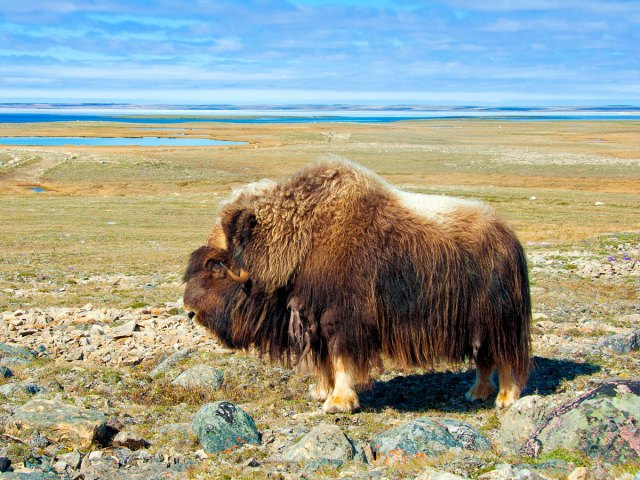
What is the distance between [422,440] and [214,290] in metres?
2.50

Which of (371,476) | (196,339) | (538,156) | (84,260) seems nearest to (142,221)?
(84,260)

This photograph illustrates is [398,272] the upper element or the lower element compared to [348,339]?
upper

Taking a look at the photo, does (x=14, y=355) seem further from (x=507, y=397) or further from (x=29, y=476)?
(x=507, y=397)

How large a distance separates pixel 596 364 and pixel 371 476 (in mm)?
4118

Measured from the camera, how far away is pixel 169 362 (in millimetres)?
7996

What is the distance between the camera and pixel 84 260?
64.6 feet

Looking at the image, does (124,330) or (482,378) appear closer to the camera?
(482,378)

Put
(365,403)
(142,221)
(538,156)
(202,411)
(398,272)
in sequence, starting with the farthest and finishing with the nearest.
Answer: (538,156) → (142,221) → (365,403) → (398,272) → (202,411)

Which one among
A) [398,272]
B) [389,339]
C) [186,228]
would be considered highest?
[398,272]

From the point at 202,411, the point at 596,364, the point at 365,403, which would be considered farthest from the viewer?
the point at 596,364

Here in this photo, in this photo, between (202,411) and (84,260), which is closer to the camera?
(202,411)

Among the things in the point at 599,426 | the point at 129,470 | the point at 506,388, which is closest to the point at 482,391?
the point at 506,388

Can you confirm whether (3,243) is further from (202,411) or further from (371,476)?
(371,476)

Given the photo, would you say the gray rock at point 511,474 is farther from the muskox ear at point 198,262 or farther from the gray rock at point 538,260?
the gray rock at point 538,260
